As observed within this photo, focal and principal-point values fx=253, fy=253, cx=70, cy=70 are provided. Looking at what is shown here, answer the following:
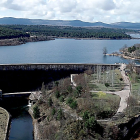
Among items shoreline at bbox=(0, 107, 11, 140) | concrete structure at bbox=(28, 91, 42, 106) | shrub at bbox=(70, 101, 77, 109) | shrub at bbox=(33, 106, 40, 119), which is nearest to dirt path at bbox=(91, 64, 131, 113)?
shrub at bbox=(70, 101, 77, 109)

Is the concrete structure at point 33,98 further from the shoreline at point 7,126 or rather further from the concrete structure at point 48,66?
the concrete structure at point 48,66

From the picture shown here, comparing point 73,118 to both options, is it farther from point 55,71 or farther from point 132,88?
point 55,71

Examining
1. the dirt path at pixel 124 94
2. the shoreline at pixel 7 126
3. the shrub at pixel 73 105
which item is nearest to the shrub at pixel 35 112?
the shoreline at pixel 7 126

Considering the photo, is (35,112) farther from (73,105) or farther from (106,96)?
(106,96)

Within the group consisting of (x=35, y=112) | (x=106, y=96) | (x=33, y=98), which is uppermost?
(x=106, y=96)

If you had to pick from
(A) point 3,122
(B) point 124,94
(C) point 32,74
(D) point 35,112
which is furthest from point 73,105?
(C) point 32,74

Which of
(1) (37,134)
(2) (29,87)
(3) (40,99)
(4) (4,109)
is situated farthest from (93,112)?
(2) (29,87)

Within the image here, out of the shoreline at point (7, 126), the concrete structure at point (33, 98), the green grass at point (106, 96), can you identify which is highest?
the green grass at point (106, 96)

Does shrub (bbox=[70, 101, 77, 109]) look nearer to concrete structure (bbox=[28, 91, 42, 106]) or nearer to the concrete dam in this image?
concrete structure (bbox=[28, 91, 42, 106])
